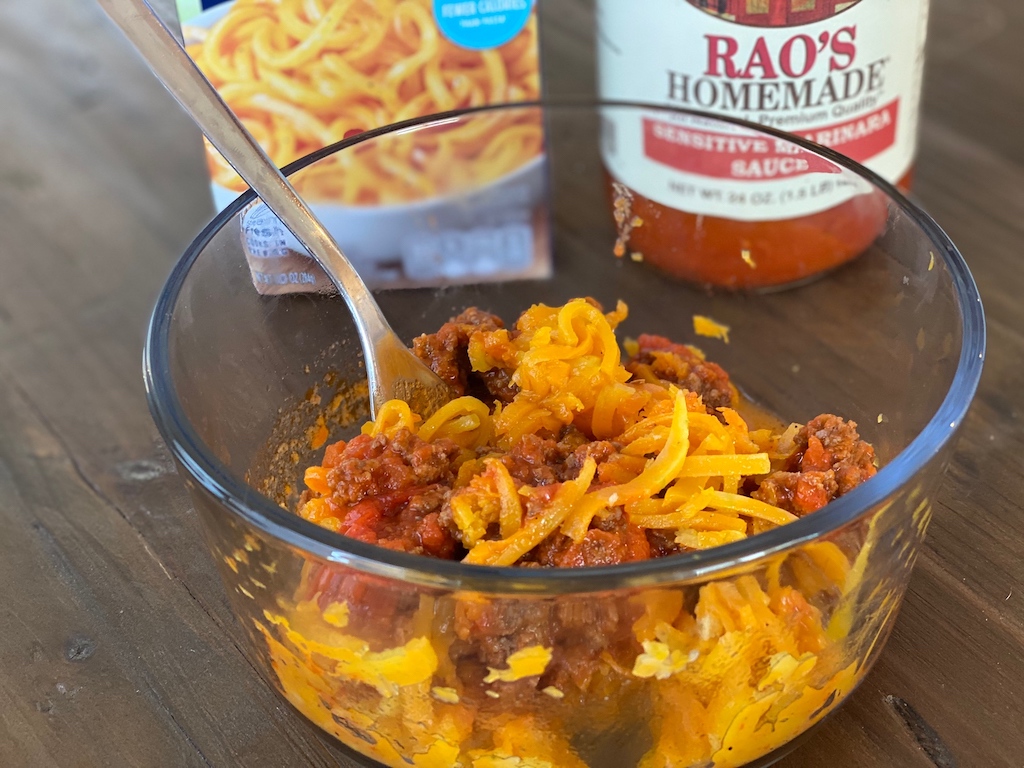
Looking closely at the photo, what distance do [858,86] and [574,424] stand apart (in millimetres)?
451

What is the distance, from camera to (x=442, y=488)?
769 mm

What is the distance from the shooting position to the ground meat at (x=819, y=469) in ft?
2.49

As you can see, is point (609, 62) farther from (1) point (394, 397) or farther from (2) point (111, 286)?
(2) point (111, 286)

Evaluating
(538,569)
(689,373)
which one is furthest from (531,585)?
(689,373)

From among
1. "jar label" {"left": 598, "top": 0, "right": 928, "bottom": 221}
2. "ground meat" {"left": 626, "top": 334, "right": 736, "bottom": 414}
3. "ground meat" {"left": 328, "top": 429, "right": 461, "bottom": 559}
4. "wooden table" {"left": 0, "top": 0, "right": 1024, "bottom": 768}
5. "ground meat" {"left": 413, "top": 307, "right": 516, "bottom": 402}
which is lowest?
"wooden table" {"left": 0, "top": 0, "right": 1024, "bottom": 768}

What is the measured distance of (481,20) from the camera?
109 centimetres

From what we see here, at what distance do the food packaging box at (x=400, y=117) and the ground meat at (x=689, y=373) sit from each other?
0.25 meters

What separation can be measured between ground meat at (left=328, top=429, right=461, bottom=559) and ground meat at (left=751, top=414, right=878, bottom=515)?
0.21 m

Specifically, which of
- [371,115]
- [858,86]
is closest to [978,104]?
[858,86]

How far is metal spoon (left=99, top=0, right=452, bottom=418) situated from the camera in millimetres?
789

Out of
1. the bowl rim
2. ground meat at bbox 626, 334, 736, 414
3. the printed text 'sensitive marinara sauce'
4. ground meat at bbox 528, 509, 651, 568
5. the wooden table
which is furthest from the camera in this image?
the printed text 'sensitive marinara sauce'

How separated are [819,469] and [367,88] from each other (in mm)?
588

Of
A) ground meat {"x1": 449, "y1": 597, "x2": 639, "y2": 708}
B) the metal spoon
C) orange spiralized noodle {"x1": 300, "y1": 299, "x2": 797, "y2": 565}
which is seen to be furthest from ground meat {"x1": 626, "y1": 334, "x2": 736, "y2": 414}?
ground meat {"x1": 449, "y1": 597, "x2": 639, "y2": 708}

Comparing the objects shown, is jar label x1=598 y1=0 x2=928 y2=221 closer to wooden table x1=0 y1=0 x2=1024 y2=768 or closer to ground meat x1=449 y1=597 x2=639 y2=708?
wooden table x1=0 y1=0 x2=1024 y2=768
